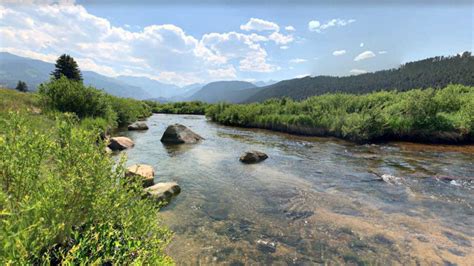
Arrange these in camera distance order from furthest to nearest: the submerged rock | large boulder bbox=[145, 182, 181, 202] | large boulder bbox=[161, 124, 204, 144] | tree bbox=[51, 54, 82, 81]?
tree bbox=[51, 54, 82, 81], large boulder bbox=[161, 124, 204, 144], large boulder bbox=[145, 182, 181, 202], the submerged rock

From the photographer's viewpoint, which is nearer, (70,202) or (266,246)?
(70,202)

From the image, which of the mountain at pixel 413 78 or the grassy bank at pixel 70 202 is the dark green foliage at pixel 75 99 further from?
the mountain at pixel 413 78

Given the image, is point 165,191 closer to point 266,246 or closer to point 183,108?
point 266,246

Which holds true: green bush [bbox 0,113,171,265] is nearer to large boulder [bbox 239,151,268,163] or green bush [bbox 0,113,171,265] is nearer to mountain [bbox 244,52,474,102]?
large boulder [bbox 239,151,268,163]

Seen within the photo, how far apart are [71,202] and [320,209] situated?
7.71 m

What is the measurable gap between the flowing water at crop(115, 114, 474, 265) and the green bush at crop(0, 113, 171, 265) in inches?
109

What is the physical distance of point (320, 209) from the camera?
29.3ft

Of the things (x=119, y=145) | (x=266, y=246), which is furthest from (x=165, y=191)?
(x=119, y=145)

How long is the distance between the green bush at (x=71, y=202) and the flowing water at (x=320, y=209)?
9.07ft

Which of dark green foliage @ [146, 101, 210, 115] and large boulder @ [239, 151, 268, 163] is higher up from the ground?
dark green foliage @ [146, 101, 210, 115]

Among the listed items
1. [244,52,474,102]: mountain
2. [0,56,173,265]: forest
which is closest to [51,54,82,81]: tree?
[0,56,173,265]: forest

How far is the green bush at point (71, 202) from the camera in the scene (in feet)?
10.0

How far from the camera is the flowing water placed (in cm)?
639

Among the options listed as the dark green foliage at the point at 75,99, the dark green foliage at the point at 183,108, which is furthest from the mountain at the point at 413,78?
the dark green foliage at the point at 75,99
